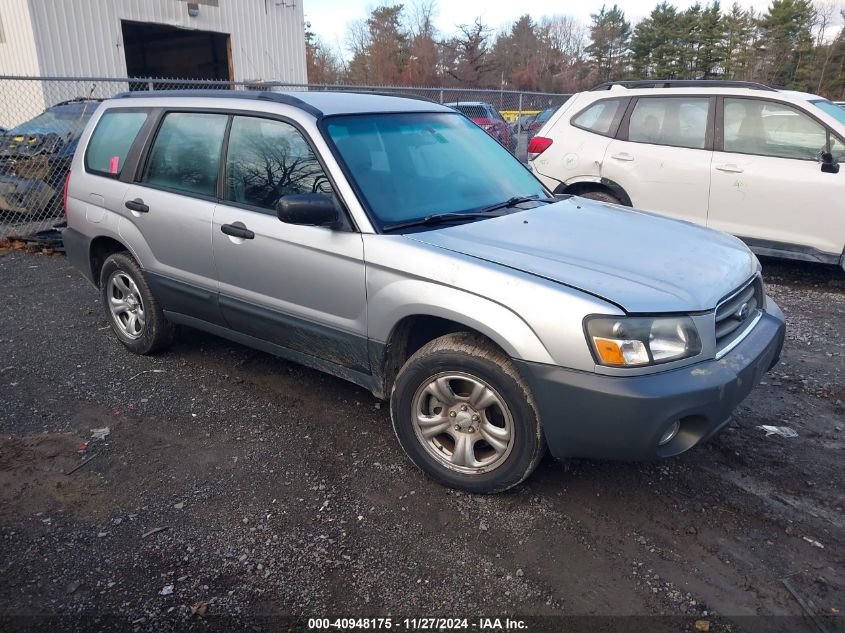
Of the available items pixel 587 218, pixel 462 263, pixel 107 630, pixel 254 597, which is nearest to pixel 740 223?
pixel 587 218

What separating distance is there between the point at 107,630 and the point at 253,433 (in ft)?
4.94

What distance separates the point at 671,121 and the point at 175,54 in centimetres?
2067

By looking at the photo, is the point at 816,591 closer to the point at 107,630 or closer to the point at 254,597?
the point at 254,597

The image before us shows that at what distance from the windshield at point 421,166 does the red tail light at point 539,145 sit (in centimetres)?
337

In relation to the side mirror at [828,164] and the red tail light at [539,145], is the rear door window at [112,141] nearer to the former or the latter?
Result: the red tail light at [539,145]

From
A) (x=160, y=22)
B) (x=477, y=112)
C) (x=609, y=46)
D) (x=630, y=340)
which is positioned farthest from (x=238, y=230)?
(x=609, y=46)

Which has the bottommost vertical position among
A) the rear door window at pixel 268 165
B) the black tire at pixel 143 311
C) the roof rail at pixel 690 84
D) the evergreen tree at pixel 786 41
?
the black tire at pixel 143 311

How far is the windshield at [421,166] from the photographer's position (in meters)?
3.52

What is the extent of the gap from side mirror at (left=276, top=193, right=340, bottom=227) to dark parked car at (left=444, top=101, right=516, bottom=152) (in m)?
11.8

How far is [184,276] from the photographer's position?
4297 mm

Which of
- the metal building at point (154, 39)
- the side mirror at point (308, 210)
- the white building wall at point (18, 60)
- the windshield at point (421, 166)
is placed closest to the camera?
the side mirror at point (308, 210)

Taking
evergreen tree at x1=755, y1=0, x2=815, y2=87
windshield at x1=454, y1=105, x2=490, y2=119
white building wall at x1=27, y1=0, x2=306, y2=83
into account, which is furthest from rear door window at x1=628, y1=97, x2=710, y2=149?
evergreen tree at x1=755, y1=0, x2=815, y2=87

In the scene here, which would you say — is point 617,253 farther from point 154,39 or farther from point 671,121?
point 154,39

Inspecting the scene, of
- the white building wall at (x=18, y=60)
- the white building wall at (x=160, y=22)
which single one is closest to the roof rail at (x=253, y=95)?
Result: the white building wall at (x=18, y=60)
